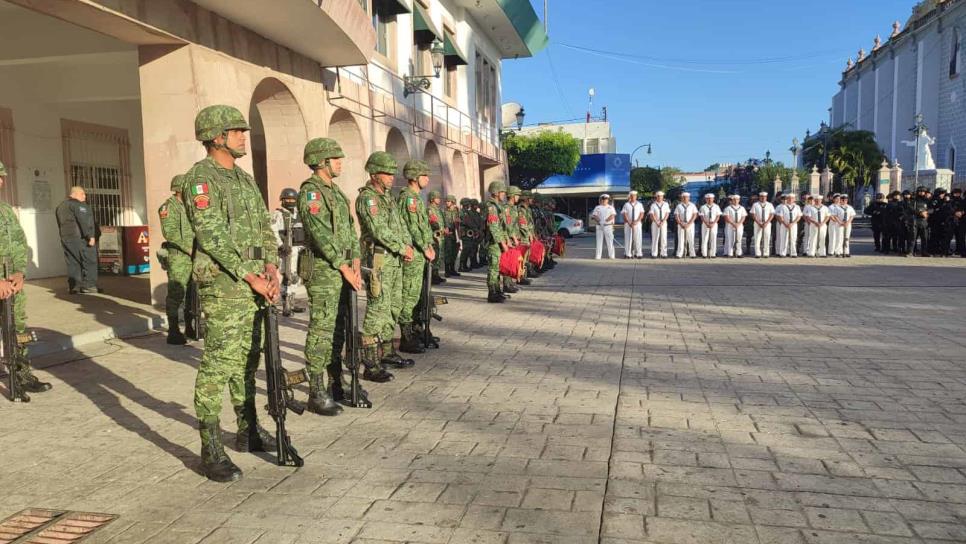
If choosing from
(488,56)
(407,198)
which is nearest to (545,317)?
(407,198)

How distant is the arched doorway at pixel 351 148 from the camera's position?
14.6 metres

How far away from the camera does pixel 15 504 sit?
340cm

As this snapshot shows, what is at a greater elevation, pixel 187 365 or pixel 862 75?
pixel 862 75

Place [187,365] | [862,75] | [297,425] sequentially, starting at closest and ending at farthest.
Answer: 1. [297,425]
2. [187,365]
3. [862,75]

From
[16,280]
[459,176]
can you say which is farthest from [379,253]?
[459,176]

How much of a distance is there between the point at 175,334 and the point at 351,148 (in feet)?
26.7

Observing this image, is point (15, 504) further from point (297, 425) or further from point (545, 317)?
point (545, 317)

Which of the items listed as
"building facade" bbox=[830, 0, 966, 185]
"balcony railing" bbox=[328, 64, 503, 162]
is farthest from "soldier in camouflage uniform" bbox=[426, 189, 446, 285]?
"building facade" bbox=[830, 0, 966, 185]

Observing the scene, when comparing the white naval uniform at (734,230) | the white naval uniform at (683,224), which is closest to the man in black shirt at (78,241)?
the white naval uniform at (683,224)

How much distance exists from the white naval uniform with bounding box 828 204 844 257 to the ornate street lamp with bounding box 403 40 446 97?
1157 centimetres

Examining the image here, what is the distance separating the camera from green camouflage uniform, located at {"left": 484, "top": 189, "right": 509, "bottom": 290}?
10352 mm

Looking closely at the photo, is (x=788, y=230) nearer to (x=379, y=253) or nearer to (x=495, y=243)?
(x=495, y=243)

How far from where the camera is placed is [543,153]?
133 ft

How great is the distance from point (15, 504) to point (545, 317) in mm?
6618
